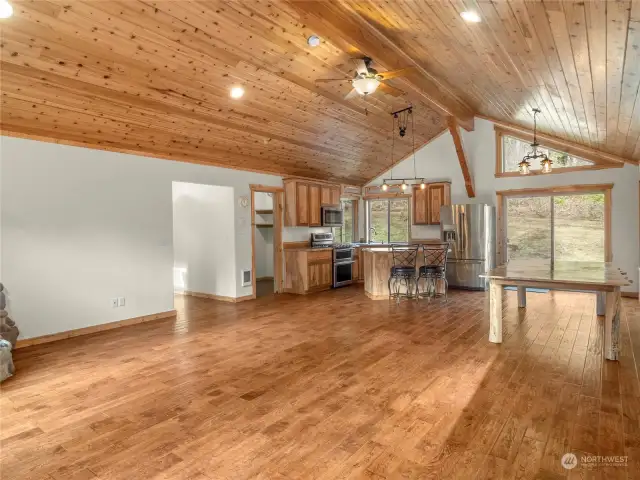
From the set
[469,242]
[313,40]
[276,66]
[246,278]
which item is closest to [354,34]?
[313,40]

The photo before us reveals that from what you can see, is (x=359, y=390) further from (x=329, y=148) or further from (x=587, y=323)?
(x=329, y=148)

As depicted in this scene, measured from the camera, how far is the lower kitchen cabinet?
7.61 m

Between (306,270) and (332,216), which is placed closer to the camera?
(306,270)

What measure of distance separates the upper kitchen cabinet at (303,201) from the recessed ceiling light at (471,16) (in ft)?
16.3

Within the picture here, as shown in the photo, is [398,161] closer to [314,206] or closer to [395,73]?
[314,206]

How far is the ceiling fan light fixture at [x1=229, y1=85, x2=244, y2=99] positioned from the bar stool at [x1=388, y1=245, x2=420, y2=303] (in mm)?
3448

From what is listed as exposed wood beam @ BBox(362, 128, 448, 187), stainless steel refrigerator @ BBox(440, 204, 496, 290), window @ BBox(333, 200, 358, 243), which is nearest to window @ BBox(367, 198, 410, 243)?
window @ BBox(333, 200, 358, 243)

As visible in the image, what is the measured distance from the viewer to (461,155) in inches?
303

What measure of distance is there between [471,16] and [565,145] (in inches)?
213

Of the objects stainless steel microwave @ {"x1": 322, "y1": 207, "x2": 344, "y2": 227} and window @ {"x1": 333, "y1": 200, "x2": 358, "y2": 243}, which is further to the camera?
window @ {"x1": 333, "y1": 200, "x2": 358, "y2": 243}

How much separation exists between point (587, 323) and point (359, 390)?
144 inches

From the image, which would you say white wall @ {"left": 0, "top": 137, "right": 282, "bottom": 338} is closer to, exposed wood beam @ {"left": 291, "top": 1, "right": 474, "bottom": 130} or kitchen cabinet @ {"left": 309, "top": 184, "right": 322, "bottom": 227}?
kitchen cabinet @ {"left": 309, "top": 184, "right": 322, "bottom": 227}

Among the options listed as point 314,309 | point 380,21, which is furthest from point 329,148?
point 380,21

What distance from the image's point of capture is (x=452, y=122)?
6.94m
